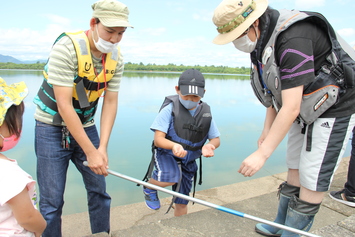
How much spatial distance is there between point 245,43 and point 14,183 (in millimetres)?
1238

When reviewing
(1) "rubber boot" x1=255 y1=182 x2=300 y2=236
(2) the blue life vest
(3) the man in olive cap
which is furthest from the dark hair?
(1) "rubber boot" x1=255 y1=182 x2=300 y2=236

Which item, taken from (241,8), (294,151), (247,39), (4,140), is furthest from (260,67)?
(4,140)

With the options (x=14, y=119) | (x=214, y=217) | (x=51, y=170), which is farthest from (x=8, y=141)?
(x=214, y=217)

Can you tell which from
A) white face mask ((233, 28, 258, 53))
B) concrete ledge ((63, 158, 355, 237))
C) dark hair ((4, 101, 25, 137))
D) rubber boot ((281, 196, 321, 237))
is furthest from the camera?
concrete ledge ((63, 158, 355, 237))

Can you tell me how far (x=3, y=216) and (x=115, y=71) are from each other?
3.52ft

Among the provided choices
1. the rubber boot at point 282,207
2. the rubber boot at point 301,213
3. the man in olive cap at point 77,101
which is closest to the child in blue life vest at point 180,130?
the man in olive cap at point 77,101

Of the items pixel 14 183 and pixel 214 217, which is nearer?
pixel 14 183

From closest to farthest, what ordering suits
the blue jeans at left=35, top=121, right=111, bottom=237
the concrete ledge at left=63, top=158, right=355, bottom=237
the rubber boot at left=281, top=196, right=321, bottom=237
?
the rubber boot at left=281, top=196, right=321, bottom=237 < the blue jeans at left=35, top=121, right=111, bottom=237 < the concrete ledge at left=63, top=158, right=355, bottom=237

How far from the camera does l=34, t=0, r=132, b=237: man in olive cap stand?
1531mm

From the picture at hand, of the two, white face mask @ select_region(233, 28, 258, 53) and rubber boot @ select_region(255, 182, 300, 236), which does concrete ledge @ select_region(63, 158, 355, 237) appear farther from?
white face mask @ select_region(233, 28, 258, 53)

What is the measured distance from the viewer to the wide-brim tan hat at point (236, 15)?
1365 mm

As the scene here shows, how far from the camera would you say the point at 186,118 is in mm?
2082

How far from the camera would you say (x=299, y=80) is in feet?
4.23

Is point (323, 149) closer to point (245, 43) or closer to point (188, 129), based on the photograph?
point (245, 43)
